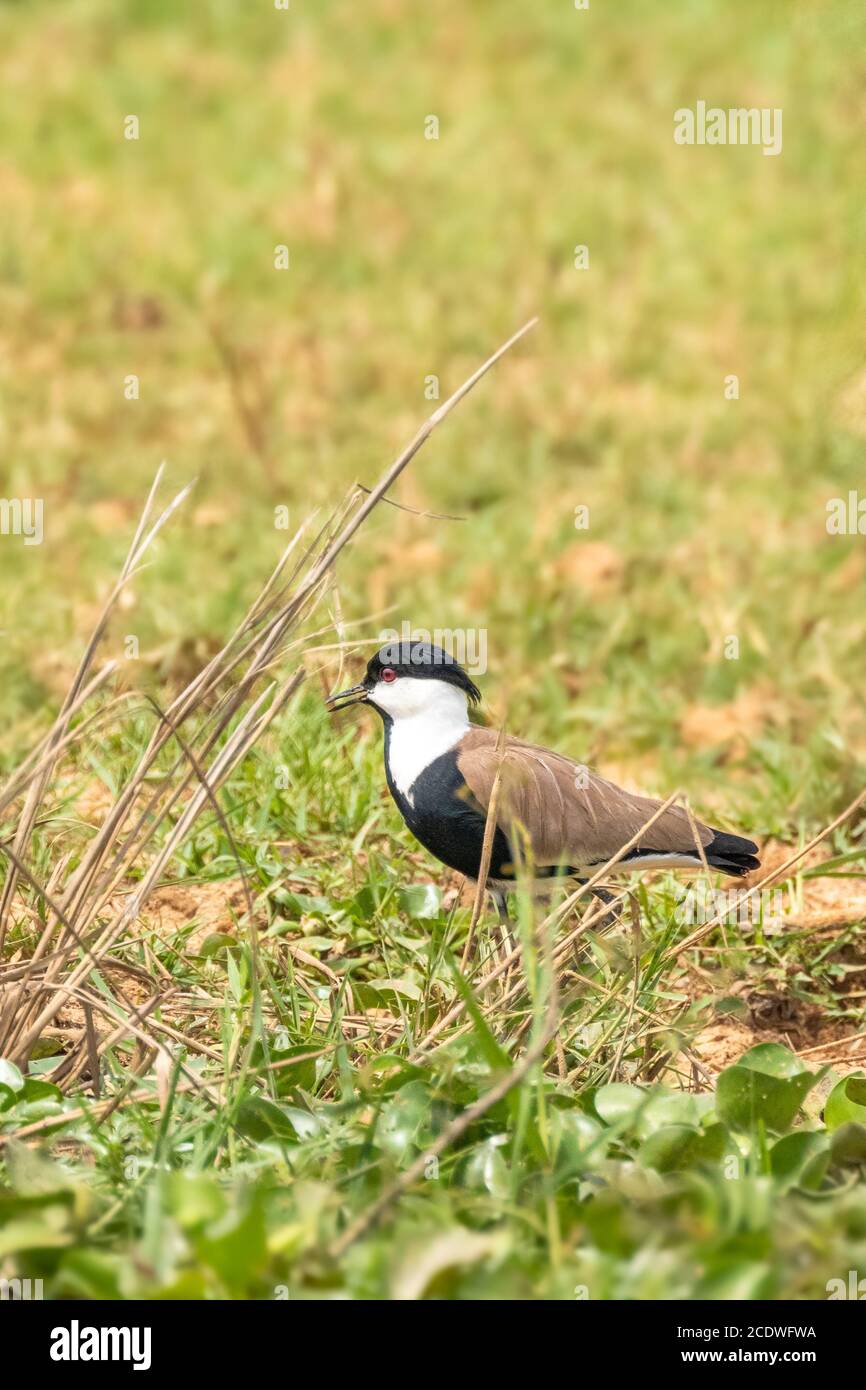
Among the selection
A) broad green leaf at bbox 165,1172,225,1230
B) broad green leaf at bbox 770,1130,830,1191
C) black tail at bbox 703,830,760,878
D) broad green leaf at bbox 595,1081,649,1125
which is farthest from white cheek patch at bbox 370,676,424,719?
broad green leaf at bbox 165,1172,225,1230

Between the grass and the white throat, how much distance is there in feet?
0.70

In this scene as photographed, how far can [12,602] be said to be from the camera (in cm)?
522

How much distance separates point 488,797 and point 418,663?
0.33m

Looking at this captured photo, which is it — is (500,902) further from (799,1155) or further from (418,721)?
(799,1155)

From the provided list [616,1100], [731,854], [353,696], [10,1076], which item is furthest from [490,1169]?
[353,696]

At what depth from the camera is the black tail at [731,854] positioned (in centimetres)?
350

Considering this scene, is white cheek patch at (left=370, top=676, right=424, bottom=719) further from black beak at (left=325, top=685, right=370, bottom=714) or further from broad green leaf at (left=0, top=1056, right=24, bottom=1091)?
broad green leaf at (left=0, top=1056, right=24, bottom=1091)

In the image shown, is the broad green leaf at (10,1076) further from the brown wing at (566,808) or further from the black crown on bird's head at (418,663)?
the black crown on bird's head at (418,663)

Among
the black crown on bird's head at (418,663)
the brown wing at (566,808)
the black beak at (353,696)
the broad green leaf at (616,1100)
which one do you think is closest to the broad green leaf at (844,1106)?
the broad green leaf at (616,1100)

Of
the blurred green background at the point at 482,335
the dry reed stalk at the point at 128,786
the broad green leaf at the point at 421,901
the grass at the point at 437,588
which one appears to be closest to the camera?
the grass at the point at 437,588

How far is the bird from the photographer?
11.0ft

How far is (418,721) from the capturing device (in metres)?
3.53
